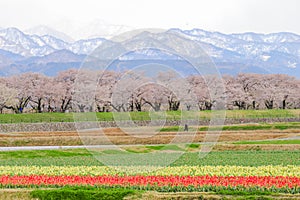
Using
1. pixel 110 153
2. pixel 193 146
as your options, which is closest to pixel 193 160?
pixel 110 153

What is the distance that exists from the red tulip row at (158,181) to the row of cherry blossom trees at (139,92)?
55.6 m

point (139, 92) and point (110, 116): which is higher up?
point (139, 92)

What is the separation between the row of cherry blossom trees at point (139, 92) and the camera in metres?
80.4

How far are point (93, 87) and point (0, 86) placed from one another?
1655 cm

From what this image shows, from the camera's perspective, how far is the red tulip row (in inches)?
651

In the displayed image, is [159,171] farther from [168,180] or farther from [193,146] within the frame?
[193,146]

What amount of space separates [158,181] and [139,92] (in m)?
66.8

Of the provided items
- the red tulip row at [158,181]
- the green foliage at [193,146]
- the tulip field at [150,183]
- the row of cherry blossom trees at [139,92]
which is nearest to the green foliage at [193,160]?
the tulip field at [150,183]

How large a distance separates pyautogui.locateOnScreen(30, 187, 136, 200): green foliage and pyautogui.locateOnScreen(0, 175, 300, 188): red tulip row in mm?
1478

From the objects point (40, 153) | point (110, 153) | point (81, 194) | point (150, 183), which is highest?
point (150, 183)

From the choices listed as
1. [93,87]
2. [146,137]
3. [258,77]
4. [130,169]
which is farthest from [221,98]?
[130,169]

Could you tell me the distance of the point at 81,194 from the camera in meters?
15.6

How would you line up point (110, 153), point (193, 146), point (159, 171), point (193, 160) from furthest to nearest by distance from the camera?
point (193, 146) < point (110, 153) < point (193, 160) < point (159, 171)

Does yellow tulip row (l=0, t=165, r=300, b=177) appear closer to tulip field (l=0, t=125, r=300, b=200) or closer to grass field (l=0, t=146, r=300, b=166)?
tulip field (l=0, t=125, r=300, b=200)
